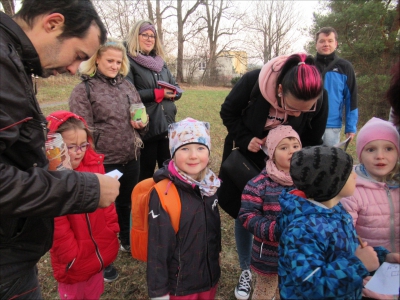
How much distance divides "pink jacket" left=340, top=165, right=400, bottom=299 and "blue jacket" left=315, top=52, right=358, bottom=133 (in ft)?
8.42

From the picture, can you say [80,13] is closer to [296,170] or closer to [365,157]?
[296,170]

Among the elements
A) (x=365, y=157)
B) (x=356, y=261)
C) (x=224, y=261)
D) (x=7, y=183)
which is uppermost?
(x=7, y=183)

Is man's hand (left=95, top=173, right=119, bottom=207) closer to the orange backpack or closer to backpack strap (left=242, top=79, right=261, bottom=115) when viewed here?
the orange backpack

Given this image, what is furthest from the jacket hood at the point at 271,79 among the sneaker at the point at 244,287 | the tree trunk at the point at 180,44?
the tree trunk at the point at 180,44

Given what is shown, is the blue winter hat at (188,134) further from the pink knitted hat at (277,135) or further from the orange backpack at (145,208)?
the pink knitted hat at (277,135)

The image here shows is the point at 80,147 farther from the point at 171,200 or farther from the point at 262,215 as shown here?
the point at 262,215

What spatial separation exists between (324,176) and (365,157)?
71 cm

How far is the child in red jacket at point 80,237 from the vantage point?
1778mm

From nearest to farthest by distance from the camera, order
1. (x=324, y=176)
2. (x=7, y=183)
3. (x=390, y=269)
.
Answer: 1. (x=7, y=183)
2. (x=324, y=176)
3. (x=390, y=269)

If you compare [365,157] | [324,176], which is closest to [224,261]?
[365,157]

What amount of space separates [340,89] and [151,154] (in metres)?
2.71

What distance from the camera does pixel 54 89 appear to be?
1366cm

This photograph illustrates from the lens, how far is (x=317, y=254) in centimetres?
126

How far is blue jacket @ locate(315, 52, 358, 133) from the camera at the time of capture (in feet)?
13.3
